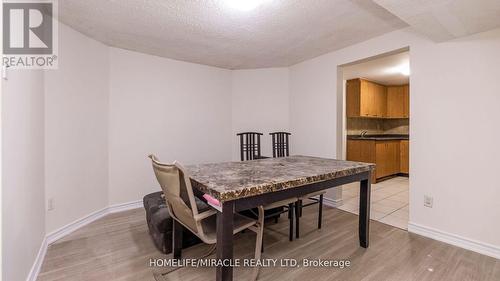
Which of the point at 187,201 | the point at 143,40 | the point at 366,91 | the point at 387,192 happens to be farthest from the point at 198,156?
the point at 366,91

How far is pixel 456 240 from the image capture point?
7.18 feet

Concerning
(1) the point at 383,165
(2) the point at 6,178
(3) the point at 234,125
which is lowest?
(1) the point at 383,165

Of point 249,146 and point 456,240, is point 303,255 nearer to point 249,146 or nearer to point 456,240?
point 456,240

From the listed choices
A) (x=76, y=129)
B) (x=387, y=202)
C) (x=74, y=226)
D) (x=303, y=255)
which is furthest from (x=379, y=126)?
(x=74, y=226)

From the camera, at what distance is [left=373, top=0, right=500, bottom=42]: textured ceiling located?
1542 mm

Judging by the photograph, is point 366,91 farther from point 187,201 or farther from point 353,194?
point 187,201

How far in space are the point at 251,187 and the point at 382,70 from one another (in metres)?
4.09

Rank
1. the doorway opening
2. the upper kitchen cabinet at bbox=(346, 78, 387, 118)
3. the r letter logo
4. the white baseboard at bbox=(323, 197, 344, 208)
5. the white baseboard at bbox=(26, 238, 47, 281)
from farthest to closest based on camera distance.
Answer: the upper kitchen cabinet at bbox=(346, 78, 387, 118) → the doorway opening → the white baseboard at bbox=(323, 197, 344, 208) → the white baseboard at bbox=(26, 238, 47, 281) → the r letter logo

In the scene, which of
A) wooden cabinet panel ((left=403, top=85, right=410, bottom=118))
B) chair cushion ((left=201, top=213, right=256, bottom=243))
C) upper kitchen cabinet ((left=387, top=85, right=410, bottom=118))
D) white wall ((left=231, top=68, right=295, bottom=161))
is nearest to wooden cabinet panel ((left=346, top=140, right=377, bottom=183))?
upper kitchen cabinet ((left=387, top=85, right=410, bottom=118))

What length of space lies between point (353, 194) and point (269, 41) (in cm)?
290

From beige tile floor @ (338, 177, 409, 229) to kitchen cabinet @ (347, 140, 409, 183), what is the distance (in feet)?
0.96

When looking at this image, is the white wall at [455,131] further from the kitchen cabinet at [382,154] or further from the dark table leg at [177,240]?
the dark table leg at [177,240]

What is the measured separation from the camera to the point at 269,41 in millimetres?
2893

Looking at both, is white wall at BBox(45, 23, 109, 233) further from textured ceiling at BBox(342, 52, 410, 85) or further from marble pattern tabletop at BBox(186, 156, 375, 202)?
textured ceiling at BBox(342, 52, 410, 85)
